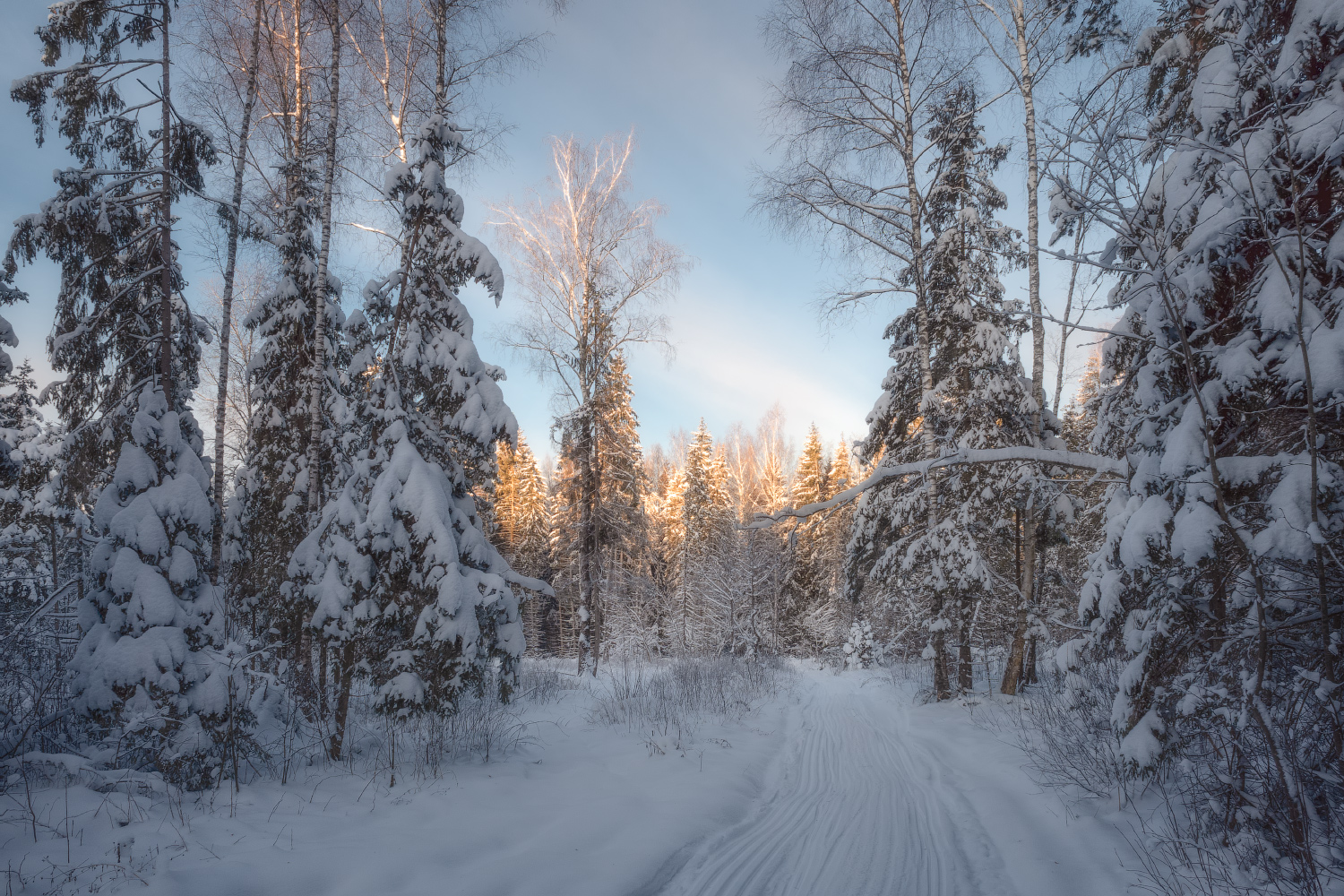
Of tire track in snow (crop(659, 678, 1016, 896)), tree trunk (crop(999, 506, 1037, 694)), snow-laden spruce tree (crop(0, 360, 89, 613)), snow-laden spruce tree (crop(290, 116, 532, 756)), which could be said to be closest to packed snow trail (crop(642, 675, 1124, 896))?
tire track in snow (crop(659, 678, 1016, 896))

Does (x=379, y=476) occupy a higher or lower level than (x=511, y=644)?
higher

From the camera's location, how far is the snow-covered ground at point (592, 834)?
344 centimetres

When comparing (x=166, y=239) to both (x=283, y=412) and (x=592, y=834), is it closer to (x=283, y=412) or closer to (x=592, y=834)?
(x=283, y=412)

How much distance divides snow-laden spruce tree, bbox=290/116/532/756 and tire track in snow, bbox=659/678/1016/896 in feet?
10.4

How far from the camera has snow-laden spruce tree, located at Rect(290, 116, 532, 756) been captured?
226 inches

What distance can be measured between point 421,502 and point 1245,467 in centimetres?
702

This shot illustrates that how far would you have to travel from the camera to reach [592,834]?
14.2 feet

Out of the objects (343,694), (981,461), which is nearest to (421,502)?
(343,694)

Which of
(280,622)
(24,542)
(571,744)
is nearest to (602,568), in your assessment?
(571,744)

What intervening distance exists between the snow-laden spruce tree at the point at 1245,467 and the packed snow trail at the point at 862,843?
44.5 inches

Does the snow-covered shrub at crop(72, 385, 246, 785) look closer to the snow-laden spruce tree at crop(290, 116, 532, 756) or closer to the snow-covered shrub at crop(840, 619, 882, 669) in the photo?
the snow-laden spruce tree at crop(290, 116, 532, 756)

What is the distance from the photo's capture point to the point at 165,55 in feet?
21.7

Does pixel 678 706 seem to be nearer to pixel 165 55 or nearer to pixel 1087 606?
pixel 1087 606

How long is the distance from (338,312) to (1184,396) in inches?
487
